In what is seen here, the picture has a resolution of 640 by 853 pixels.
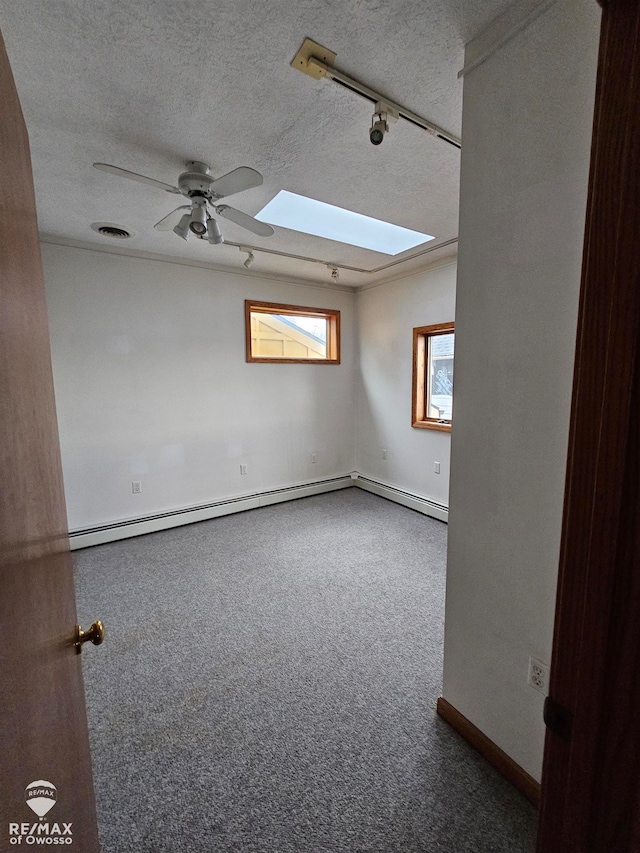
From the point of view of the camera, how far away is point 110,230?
110 inches

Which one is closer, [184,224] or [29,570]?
[29,570]

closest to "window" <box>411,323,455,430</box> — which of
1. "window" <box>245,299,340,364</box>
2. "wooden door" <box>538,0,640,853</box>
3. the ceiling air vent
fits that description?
"window" <box>245,299,340,364</box>

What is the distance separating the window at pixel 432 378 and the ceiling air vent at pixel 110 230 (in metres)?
2.76

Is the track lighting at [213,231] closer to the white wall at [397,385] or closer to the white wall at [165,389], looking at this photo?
the white wall at [165,389]

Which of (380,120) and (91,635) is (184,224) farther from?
(91,635)

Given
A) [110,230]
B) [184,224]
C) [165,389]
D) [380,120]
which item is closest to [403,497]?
[165,389]

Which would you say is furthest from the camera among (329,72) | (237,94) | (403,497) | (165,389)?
(403,497)

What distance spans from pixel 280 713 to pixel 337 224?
316 centimetres

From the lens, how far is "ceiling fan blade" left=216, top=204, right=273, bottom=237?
6.47 feet

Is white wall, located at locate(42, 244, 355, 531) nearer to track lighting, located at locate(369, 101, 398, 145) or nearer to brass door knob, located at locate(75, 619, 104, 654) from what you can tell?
track lighting, located at locate(369, 101, 398, 145)

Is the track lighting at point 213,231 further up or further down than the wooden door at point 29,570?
further up

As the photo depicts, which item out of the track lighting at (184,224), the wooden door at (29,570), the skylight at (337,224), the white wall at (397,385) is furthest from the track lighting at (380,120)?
the white wall at (397,385)

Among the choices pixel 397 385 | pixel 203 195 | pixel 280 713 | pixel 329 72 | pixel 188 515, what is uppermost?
pixel 329 72

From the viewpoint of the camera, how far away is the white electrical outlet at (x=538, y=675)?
3.84 feet
